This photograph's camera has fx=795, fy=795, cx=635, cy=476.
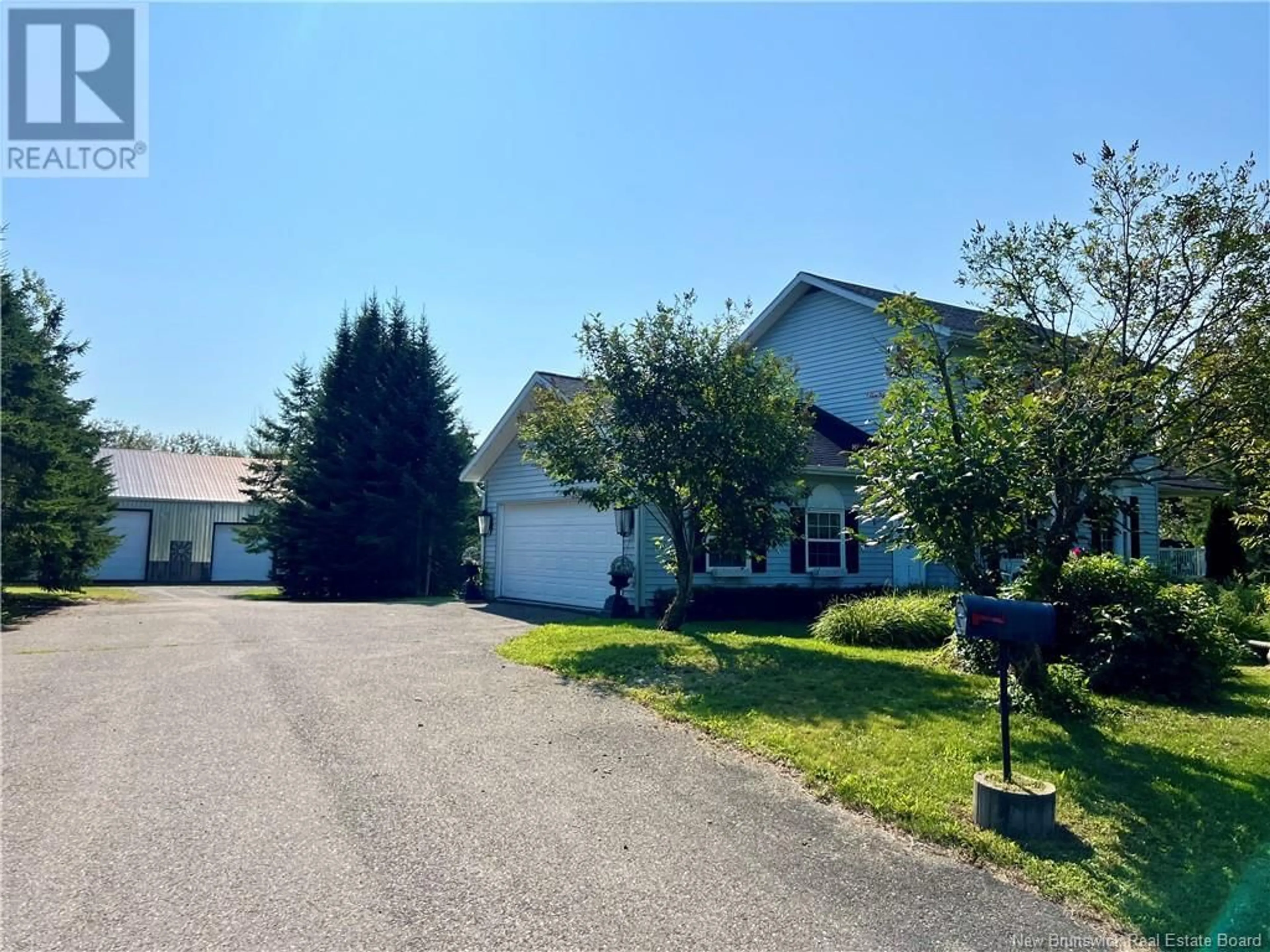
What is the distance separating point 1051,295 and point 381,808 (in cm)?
721

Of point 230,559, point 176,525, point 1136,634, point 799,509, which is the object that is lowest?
point 230,559

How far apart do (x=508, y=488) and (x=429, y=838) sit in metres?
15.1

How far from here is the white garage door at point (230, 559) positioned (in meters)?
31.8

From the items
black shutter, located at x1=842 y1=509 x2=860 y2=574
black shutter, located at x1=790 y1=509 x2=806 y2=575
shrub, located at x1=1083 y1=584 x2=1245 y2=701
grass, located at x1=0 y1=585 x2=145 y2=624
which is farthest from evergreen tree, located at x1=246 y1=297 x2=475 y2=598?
shrub, located at x1=1083 y1=584 x2=1245 y2=701

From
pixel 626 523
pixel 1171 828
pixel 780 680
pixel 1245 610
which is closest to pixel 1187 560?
pixel 1245 610

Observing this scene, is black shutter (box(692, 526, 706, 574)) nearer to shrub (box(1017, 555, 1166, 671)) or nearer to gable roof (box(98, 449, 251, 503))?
shrub (box(1017, 555, 1166, 671))

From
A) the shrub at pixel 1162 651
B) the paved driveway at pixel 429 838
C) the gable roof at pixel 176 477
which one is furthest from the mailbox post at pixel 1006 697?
the gable roof at pixel 176 477

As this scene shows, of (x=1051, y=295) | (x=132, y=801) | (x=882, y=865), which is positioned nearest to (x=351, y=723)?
(x=132, y=801)

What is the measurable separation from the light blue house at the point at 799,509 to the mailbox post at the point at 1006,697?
8389 mm

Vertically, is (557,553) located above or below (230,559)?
above

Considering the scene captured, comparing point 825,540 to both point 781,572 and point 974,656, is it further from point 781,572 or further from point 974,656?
point 974,656

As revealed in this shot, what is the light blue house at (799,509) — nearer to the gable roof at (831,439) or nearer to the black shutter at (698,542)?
the gable roof at (831,439)

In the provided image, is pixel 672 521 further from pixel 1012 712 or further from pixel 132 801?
pixel 132 801

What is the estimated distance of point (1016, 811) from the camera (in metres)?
4.41
